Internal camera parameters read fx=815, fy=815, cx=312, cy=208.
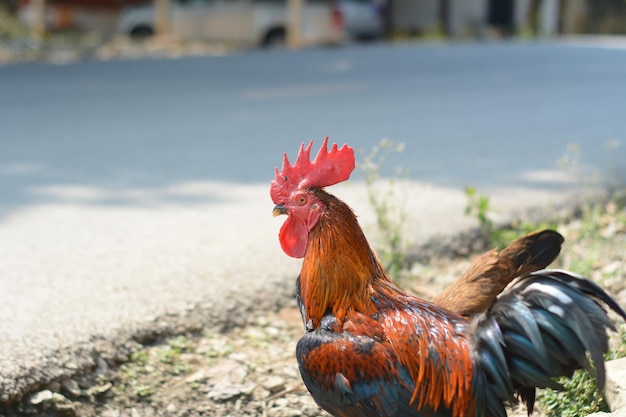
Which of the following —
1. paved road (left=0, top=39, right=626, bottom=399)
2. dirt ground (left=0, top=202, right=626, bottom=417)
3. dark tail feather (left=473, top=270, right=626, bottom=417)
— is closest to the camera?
dark tail feather (left=473, top=270, right=626, bottom=417)

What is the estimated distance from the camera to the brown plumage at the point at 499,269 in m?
3.14

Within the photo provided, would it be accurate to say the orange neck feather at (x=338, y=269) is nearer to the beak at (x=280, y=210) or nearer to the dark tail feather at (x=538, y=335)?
the beak at (x=280, y=210)

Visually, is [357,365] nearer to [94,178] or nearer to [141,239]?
[141,239]

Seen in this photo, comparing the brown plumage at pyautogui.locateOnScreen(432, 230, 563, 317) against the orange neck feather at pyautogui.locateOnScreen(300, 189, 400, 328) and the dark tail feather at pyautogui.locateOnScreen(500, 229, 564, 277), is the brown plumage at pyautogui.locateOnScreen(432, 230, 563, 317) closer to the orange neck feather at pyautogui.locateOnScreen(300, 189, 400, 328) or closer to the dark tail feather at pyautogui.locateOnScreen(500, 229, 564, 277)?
the dark tail feather at pyautogui.locateOnScreen(500, 229, 564, 277)

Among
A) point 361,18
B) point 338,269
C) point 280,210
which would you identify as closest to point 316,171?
point 280,210

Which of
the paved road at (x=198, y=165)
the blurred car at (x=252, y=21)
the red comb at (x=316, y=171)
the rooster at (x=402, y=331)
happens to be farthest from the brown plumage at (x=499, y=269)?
the blurred car at (x=252, y=21)

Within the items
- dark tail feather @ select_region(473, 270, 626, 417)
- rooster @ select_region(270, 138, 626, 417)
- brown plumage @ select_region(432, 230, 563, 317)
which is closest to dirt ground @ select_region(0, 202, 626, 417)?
brown plumage @ select_region(432, 230, 563, 317)

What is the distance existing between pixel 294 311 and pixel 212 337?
0.57m

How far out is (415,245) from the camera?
5.43 metres

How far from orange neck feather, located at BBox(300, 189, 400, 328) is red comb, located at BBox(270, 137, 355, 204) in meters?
0.09

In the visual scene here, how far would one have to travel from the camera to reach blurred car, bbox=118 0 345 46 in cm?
2102

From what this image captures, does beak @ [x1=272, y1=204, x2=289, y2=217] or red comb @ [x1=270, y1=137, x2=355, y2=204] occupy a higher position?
red comb @ [x1=270, y1=137, x2=355, y2=204]

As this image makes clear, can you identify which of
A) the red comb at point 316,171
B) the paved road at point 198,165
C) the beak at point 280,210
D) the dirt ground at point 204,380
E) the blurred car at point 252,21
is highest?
the blurred car at point 252,21

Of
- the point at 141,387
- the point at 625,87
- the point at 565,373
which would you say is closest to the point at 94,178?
the point at 141,387
